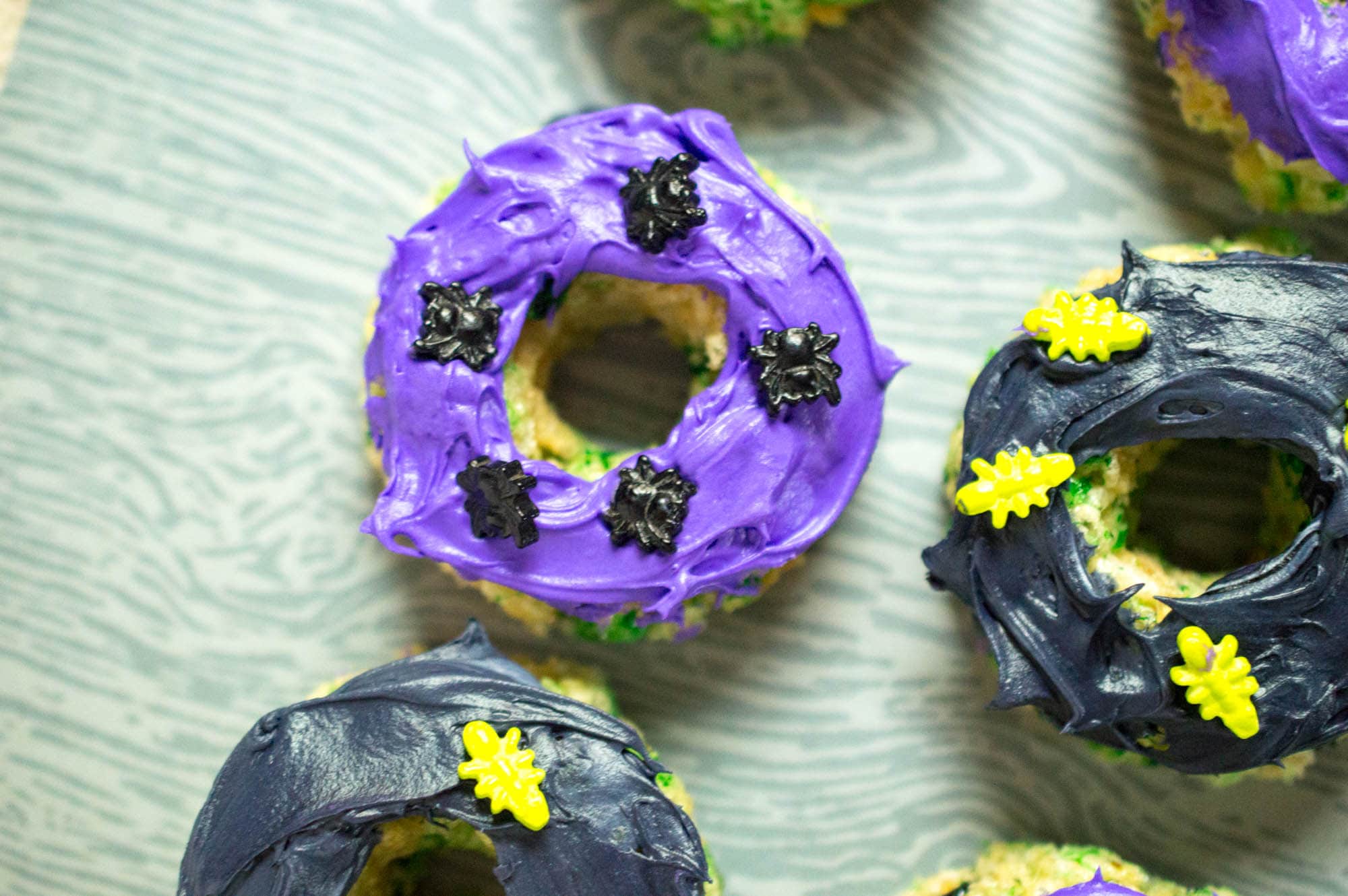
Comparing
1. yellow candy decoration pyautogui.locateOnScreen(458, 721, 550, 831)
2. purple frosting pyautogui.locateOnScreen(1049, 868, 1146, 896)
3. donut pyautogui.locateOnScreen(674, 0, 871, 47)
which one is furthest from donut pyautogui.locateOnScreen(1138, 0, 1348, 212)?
yellow candy decoration pyautogui.locateOnScreen(458, 721, 550, 831)

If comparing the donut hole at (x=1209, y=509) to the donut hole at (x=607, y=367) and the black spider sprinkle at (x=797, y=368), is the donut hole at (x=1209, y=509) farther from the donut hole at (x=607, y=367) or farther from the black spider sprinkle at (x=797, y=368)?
the donut hole at (x=607, y=367)

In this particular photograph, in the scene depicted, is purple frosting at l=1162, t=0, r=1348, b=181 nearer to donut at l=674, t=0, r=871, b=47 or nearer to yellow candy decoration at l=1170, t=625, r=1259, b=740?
donut at l=674, t=0, r=871, b=47

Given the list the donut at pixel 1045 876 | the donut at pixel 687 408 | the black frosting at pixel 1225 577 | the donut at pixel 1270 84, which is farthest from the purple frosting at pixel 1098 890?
the donut at pixel 1270 84

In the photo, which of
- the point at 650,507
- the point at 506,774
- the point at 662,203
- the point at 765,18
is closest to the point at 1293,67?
the point at 765,18

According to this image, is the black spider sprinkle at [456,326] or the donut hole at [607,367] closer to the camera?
the black spider sprinkle at [456,326]

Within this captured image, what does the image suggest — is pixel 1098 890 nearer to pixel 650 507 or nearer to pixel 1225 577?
pixel 1225 577

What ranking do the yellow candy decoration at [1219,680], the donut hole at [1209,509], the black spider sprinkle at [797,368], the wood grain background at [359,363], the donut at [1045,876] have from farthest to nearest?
the wood grain background at [359,363] → the donut hole at [1209,509] → the donut at [1045,876] → the black spider sprinkle at [797,368] → the yellow candy decoration at [1219,680]

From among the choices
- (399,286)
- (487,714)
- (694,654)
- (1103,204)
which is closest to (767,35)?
(1103,204)
